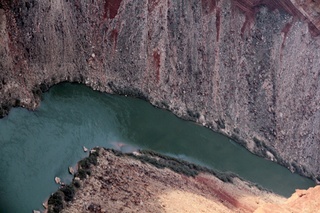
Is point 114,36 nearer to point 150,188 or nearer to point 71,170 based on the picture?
point 71,170

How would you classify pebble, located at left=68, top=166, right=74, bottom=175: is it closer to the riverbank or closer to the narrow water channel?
the narrow water channel

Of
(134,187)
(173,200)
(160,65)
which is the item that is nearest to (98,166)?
(134,187)

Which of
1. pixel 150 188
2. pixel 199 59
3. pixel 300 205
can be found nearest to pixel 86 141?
pixel 150 188

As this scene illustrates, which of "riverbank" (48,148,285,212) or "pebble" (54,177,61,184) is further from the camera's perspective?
"pebble" (54,177,61,184)

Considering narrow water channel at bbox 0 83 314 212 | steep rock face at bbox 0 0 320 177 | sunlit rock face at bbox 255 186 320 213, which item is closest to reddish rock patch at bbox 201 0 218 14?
steep rock face at bbox 0 0 320 177

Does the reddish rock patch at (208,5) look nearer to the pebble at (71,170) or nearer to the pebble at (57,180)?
the pebble at (71,170)

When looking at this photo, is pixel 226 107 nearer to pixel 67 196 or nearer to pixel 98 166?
pixel 98 166
